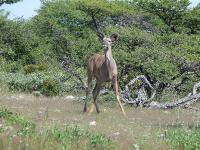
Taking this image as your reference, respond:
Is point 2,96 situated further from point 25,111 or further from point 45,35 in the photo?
point 45,35

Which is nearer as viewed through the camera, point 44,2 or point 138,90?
point 138,90

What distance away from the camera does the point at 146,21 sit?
25.4 meters

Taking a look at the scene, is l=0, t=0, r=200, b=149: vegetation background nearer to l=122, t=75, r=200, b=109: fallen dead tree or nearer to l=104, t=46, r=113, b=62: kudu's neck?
l=122, t=75, r=200, b=109: fallen dead tree

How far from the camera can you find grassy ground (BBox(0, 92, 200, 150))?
10721 millimetres

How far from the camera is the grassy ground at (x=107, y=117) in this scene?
10721 millimetres

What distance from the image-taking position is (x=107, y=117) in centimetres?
1459

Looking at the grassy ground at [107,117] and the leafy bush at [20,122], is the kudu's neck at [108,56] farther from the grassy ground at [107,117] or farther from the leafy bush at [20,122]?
the leafy bush at [20,122]

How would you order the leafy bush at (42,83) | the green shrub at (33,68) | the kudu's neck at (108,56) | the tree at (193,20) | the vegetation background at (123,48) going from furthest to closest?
the tree at (193,20)
the green shrub at (33,68)
the leafy bush at (42,83)
the vegetation background at (123,48)
the kudu's neck at (108,56)

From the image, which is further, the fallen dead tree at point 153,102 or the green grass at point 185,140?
the fallen dead tree at point 153,102

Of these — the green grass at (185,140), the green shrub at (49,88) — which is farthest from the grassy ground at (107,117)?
the green shrub at (49,88)

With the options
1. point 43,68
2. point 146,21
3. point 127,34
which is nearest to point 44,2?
point 43,68

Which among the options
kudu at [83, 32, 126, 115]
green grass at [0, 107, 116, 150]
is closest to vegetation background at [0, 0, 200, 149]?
kudu at [83, 32, 126, 115]

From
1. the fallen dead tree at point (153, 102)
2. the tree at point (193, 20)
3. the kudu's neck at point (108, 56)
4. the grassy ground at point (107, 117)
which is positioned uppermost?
the tree at point (193, 20)

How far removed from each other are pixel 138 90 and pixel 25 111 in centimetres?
547
